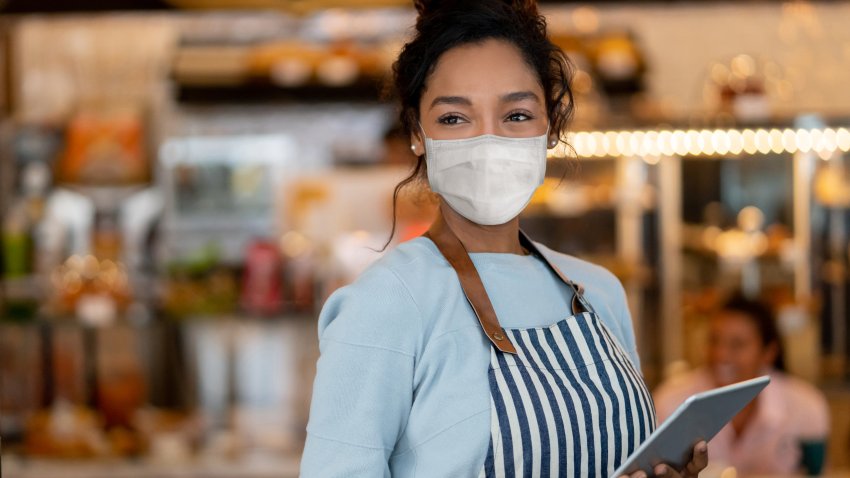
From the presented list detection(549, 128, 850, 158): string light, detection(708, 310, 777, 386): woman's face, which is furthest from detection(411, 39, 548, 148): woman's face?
detection(549, 128, 850, 158): string light

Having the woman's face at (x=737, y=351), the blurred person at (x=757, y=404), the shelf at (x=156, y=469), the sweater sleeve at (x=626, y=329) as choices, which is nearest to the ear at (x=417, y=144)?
the sweater sleeve at (x=626, y=329)

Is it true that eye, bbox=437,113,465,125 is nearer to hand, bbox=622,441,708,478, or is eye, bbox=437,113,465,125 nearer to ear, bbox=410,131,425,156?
ear, bbox=410,131,425,156

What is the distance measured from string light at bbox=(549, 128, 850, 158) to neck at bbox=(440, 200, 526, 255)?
11.0 ft

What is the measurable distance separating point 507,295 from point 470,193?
0.48 feet

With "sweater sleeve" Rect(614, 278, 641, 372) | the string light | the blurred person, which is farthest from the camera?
the string light

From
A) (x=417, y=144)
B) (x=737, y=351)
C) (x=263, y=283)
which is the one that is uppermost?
(x=417, y=144)

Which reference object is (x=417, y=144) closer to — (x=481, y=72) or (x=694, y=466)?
(x=481, y=72)

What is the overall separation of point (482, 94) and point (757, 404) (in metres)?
2.40

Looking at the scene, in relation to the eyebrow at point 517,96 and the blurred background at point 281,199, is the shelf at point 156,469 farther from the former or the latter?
the eyebrow at point 517,96

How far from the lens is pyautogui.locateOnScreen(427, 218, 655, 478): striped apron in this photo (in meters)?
1.37

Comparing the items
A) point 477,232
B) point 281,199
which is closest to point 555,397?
point 477,232

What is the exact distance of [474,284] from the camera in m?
1.43

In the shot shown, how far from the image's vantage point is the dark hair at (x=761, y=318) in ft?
12.1

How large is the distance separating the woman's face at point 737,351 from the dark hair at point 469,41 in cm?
227
